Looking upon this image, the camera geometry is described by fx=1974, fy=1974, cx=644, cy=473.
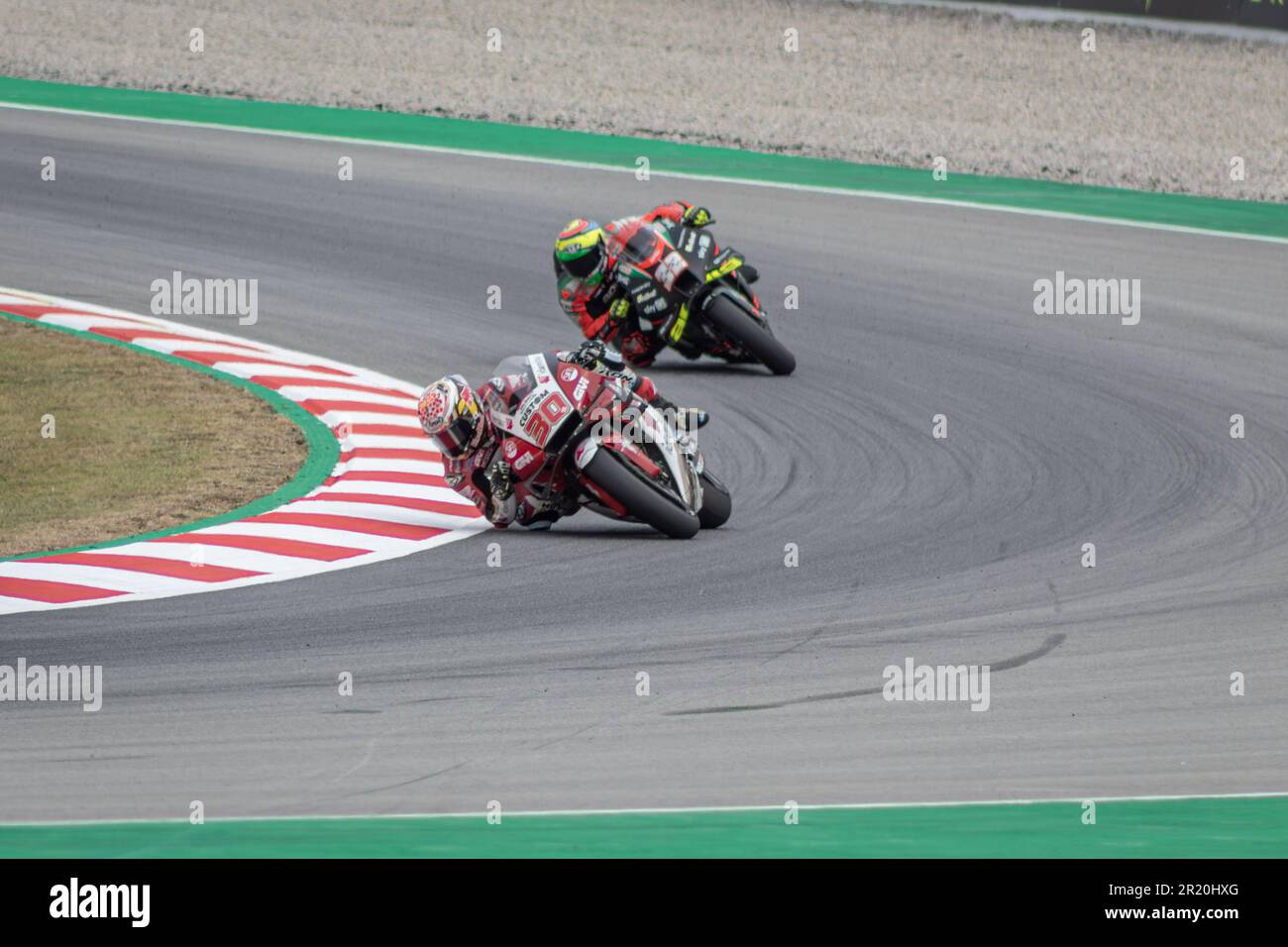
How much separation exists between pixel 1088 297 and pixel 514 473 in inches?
314

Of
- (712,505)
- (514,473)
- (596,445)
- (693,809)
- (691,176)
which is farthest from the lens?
(691,176)

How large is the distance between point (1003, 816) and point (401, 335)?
375 inches

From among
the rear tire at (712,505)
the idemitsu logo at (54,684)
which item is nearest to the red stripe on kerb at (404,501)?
the rear tire at (712,505)

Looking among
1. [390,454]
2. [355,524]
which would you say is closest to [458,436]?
A: [355,524]

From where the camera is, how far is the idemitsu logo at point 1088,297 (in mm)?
16703

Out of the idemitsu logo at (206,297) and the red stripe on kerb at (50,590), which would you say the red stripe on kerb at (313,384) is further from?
the red stripe on kerb at (50,590)

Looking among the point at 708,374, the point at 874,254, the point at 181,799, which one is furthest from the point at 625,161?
the point at 181,799

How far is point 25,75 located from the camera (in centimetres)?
2381

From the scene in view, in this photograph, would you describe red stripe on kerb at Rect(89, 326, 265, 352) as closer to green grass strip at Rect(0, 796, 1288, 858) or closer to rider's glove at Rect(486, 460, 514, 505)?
rider's glove at Rect(486, 460, 514, 505)

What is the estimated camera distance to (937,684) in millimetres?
8445

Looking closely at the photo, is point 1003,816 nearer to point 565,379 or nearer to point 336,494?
point 565,379
